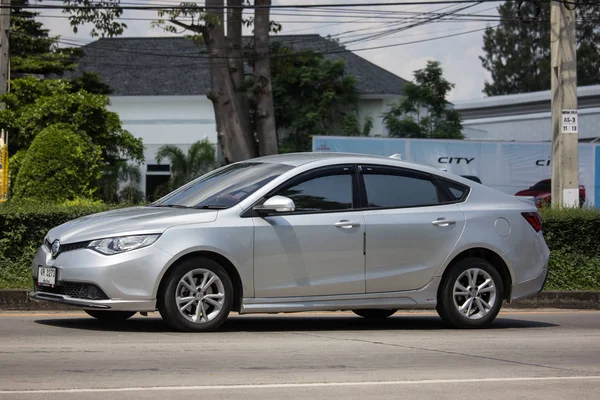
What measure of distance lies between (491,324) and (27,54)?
33.6 m

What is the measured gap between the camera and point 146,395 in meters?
6.48

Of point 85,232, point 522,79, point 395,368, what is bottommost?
point 395,368

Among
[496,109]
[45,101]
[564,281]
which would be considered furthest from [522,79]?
[564,281]

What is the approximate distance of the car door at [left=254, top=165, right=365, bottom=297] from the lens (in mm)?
9484

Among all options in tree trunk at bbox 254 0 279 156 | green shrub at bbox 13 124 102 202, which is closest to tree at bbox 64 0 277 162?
tree trunk at bbox 254 0 279 156

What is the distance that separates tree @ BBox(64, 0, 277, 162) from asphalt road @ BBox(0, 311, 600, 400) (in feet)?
51.8

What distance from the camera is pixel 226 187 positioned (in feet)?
32.7

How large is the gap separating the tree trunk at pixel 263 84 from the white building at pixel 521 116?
64.8ft

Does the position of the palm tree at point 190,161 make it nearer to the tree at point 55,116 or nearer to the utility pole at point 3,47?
the tree at point 55,116

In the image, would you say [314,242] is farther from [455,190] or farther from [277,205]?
[455,190]

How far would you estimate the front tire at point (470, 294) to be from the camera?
33.7ft

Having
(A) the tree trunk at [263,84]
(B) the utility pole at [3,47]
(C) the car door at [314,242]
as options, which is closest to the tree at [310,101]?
(A) the tree trunk at [263,84]

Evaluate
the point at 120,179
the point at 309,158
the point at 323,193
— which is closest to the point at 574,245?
the point at 309,158

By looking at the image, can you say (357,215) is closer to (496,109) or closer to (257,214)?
(257,214)
